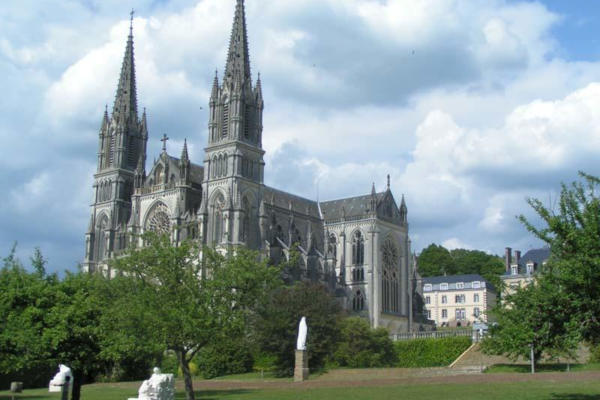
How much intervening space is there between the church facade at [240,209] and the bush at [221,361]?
22499 millimetres

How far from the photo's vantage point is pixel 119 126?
103812mm

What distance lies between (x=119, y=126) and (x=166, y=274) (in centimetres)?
6867

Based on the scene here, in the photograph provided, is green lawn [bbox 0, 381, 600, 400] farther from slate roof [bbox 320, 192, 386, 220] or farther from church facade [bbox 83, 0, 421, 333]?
slate roof [bbox 320, 192, 386, 220]

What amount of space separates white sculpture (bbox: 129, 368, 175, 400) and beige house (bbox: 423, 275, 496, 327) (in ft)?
349

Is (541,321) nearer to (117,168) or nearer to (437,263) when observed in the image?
(117,168)

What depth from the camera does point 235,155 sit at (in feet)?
297

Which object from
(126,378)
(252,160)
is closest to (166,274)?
(126,378)

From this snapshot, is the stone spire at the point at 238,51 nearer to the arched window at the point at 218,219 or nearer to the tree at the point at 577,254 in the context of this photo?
the arched window at the point at 218,219

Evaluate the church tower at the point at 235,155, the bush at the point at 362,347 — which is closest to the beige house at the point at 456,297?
the church tower at the point at 235,155

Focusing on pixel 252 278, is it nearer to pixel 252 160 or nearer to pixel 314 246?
pixel 252 160

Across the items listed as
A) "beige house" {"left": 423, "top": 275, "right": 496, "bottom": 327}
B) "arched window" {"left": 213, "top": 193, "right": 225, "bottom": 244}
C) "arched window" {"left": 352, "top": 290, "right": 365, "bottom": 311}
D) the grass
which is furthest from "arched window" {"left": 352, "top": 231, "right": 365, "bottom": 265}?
the grass

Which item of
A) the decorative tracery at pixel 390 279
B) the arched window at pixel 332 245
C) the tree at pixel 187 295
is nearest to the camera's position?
the tree at pixel 187 295

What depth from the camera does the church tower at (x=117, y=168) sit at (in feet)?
328

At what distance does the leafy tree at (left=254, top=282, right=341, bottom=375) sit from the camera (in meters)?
56.8
